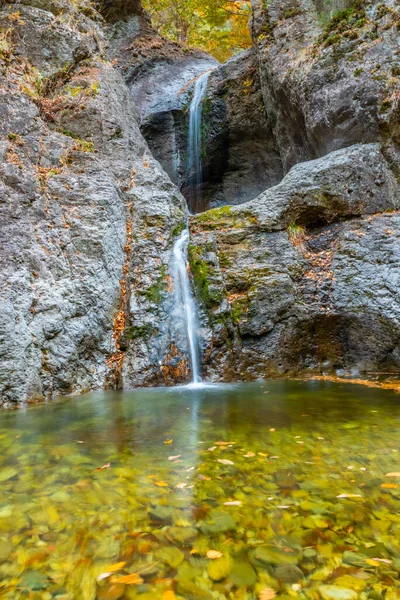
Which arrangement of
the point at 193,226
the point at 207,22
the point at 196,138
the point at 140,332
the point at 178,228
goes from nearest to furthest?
the point at 140,332, the point at 178,228, the point at 193,226, the point at 196,138, the point at 207,22

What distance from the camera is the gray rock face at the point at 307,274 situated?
266 inches

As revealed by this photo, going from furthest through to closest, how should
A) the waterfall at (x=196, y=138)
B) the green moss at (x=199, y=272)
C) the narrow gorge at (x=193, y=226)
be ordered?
the waterfall at (x=196, y=138)
the green moss at (x=199, y=272)
the narrow gorge at (x=193, y=226)

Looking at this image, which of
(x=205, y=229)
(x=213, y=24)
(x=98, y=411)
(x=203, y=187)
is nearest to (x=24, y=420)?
(x=98, y=411)

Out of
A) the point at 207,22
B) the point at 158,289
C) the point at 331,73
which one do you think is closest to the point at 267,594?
the point at 158,289

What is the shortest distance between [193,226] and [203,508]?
7.01m

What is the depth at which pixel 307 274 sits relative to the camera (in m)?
7.47

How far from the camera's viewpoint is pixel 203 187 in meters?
13.8

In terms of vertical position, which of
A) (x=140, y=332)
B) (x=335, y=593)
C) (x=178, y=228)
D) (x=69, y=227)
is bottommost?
(x=335, y=593)

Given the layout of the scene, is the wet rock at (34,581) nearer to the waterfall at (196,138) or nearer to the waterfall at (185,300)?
the waterfall at (185,300)

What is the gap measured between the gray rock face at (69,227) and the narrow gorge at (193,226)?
0.03m

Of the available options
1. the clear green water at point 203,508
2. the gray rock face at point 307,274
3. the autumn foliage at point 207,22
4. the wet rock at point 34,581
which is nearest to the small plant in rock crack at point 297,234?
the gray rock face at point 307,274

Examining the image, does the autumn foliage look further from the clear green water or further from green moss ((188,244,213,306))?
the clear green water

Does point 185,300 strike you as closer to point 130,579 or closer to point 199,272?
point 199,272

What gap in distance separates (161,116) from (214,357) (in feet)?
34.1
